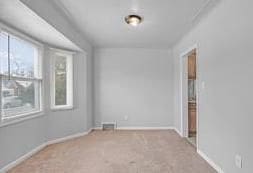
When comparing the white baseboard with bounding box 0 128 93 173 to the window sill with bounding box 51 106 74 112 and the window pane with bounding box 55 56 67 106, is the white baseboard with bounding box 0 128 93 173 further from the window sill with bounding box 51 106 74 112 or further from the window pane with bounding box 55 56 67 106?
the window pane with bounding box 55 56 67 106

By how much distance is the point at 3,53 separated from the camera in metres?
3.00

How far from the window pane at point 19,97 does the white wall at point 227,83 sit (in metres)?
3.16

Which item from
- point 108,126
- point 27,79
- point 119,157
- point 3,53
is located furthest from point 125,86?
point 3,53

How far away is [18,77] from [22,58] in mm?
397

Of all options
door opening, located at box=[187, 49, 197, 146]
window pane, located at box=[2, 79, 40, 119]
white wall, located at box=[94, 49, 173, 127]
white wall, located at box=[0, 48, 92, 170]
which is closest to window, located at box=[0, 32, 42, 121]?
window pane, located at box=[2, 79, 40, 119]

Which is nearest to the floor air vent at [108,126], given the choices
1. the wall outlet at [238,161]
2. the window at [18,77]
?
the window at [18,77]

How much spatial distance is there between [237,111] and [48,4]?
9.35 ft

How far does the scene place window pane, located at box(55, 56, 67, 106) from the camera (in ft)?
15.6

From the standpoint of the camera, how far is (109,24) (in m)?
3.89

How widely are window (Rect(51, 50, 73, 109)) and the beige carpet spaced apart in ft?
3.17

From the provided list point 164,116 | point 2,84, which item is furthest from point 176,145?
point 2,84

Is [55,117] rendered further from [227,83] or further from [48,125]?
[227,83]

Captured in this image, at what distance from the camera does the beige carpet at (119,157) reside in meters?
3.01

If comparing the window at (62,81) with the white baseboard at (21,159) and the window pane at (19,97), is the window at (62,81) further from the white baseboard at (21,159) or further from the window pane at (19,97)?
the white baseboard at (21,159)
